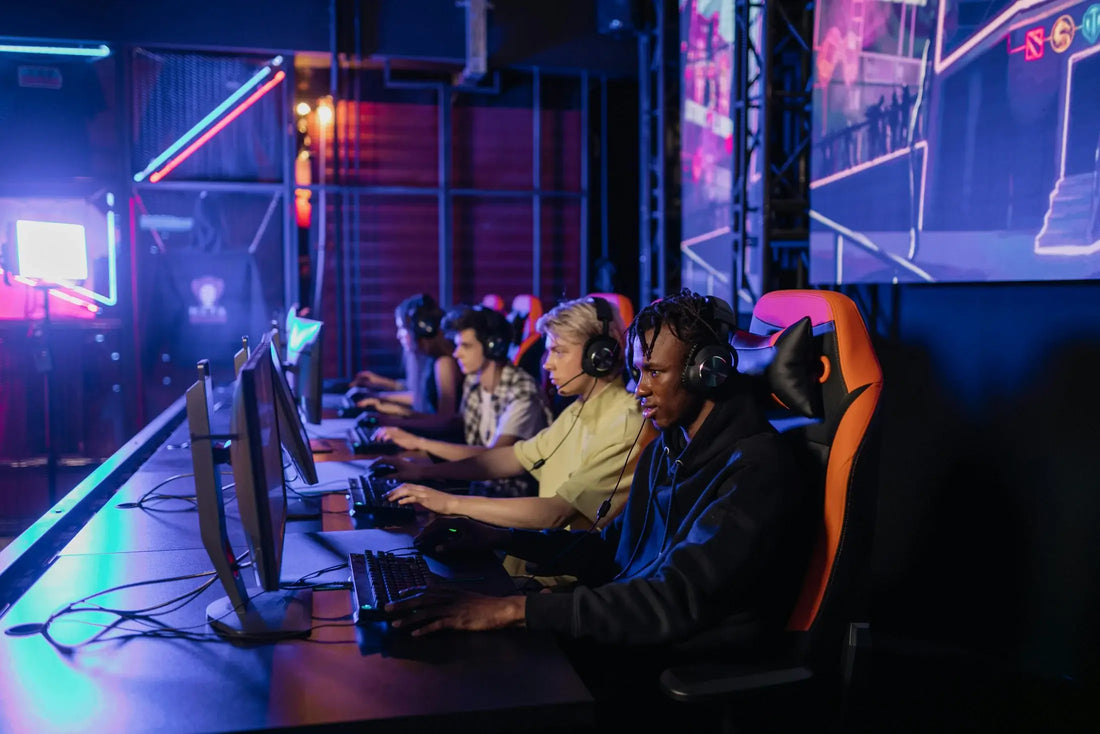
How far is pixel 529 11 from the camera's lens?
19.7 ft

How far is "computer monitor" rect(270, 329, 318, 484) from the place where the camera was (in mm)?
1770

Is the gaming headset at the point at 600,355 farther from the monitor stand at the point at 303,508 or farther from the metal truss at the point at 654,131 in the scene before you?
the metal truss at the point at 654,131

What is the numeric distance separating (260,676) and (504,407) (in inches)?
82.8

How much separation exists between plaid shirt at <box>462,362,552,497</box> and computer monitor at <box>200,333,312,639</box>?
121 centimetres

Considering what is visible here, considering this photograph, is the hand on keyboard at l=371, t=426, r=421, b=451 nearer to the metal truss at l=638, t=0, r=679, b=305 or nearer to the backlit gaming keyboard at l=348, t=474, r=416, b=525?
the backlit gaming keyboard at l=348, t=474, r=416, b=525

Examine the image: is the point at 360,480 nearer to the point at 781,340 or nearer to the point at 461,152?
the point at 781,340

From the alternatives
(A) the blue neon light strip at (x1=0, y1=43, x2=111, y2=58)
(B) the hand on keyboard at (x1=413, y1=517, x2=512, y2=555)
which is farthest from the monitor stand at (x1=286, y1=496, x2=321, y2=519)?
(A) the blue neon light strip at (x1=0, y1=43, x2=111, y2=58)

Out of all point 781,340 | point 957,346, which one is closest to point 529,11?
point 957,346

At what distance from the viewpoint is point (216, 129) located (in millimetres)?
5707

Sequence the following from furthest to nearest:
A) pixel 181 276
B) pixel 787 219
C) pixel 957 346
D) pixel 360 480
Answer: pixel 181 276 < pixel 787 219 < pixel 957 346 < pixel 360 480

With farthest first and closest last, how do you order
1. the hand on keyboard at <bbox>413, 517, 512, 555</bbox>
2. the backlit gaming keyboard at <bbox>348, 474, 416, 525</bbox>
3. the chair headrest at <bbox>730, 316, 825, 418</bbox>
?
the backlit gaming keyboard at <bbox>348, 474, 416, 525</bbox>
the hand on keyboard at <bbox>413, 517, 512, 555</bbox>
the chair headrest at <bbox>730, 316, 825, 418</bbox>

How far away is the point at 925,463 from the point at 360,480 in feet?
6.03

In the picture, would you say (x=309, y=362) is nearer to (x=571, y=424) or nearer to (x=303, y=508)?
(x=303, y=508)

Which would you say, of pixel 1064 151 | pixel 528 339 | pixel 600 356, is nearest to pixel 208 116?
pixel 528 339
